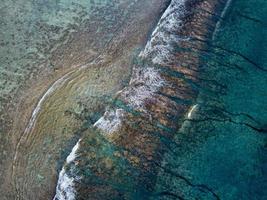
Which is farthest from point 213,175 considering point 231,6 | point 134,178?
point 231,6

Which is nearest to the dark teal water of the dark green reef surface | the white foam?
the dark green reef surface

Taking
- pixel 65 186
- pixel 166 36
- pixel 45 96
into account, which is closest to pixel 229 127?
pixel 166 36

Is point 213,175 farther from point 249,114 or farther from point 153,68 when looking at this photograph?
point 153,68

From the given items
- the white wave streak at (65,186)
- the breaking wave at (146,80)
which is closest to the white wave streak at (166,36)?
the breaking wave at (146,80)

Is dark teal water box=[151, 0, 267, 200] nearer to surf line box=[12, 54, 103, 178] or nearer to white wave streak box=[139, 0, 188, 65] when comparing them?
white wave streak box=[139, 0, 188, 65]

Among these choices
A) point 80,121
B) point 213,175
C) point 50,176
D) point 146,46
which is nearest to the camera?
point 213,175
